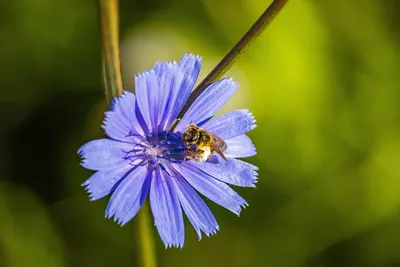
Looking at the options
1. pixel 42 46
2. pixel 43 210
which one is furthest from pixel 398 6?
pixel 43 210

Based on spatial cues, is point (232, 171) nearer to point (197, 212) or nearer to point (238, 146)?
point (238, 146)

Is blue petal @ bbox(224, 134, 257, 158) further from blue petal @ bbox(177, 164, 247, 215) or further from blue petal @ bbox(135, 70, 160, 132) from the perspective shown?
blue petal @ bbox(135, 70, 160, 132)

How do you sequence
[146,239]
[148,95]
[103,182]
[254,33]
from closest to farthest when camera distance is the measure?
[254,33] < [103,182] < [148,95] < [146,239]

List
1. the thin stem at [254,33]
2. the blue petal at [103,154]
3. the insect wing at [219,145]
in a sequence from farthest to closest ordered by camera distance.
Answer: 1. the insect wing at [219,145]
2. the blue petal at [103,154]
3. the thin stem at [254,33]

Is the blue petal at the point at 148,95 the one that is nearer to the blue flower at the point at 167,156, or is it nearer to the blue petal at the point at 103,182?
the blue flower at the point at 167,156

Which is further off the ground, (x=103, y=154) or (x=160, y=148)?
(x=160, y=148)

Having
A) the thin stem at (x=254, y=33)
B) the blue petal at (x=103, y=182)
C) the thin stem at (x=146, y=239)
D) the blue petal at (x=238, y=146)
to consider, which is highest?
the thin stem at (x=254, y=33)

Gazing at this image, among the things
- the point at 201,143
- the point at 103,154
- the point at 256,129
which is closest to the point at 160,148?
the point at 201,143

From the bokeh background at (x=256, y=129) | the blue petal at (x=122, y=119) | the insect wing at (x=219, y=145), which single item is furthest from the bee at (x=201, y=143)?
the bokeh background at (x=256, y=129)
